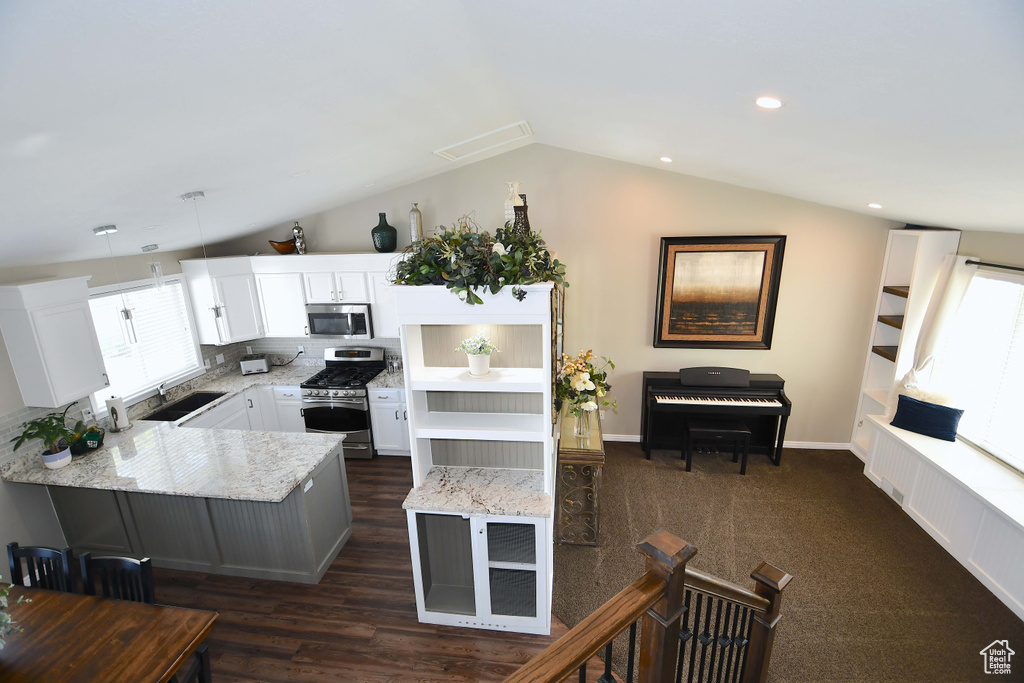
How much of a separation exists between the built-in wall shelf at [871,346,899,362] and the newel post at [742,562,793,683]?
382 centimetres

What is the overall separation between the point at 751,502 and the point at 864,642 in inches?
58.1

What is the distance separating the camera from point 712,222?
Result: 4723 millimetres

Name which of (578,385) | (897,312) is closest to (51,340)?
(578,385)

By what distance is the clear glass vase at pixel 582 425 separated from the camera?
392cm

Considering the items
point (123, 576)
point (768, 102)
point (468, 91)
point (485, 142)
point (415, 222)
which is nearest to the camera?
point (768, 102)

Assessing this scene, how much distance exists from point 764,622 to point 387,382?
413cm

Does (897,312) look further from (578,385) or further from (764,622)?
(764,622)

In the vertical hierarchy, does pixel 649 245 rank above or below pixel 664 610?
above

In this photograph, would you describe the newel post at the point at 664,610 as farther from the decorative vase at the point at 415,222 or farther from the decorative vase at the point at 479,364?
the decorative vase at the point at 415,222

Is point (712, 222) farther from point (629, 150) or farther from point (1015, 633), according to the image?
point (1015, 633)

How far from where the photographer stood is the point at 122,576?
2480mm

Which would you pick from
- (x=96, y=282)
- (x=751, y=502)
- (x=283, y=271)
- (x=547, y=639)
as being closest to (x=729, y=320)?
(x=751, y=502)

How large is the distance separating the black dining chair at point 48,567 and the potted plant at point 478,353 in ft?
→ 7.83

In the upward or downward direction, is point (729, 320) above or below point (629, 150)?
below
